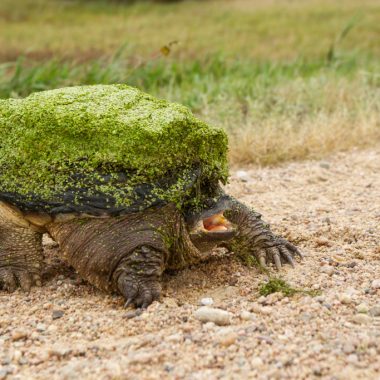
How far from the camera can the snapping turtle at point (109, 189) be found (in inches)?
103

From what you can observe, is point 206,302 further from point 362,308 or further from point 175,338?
point 362,308

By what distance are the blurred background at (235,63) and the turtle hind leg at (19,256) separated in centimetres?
230

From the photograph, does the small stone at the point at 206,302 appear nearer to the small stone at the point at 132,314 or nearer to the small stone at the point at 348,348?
the small stone at the point at 132,314

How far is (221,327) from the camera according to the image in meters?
2.34

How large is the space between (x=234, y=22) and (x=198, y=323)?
1213 cm

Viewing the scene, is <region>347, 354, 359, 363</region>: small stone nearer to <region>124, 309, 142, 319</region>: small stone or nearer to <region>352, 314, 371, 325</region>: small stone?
<region>352, 314, 371, 325</region>: small stone

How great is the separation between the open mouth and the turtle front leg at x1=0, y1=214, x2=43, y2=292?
72 cm

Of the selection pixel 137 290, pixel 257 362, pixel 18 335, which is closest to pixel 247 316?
pixel 257 362

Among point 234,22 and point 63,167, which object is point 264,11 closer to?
point 234,22

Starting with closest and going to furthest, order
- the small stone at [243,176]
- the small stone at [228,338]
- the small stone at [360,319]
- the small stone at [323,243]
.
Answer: the small stone at [228,338] < the small stone at [360,319] < the small stone at [323,243] < the small stone at [243,176]

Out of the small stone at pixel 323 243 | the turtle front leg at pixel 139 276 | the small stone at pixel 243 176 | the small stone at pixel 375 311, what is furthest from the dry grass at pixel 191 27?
the small stone at pixel 375 311

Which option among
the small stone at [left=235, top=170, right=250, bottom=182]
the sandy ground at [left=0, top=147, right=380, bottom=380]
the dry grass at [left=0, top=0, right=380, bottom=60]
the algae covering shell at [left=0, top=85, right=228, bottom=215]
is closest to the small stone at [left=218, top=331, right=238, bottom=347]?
the sandy ground at [left=0, top=147, right=380, bottom=380]

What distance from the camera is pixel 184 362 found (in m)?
2.09

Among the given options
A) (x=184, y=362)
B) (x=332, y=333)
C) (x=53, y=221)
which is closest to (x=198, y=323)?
(x=184, y=362)
